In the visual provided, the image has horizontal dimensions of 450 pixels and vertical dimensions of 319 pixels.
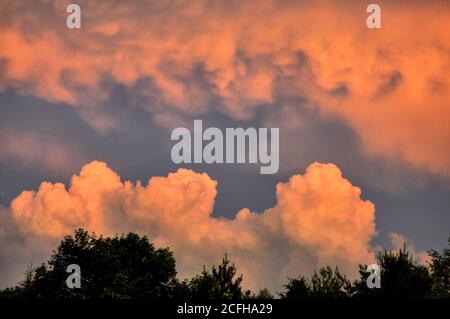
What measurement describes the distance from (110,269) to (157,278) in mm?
6959

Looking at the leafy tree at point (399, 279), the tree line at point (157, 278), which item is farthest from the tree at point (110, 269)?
the leafy tree at point (399, 279)

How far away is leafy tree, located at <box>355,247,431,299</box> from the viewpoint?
184ft

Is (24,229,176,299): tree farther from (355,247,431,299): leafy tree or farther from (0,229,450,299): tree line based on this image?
(355,247,431,299): leafy tree

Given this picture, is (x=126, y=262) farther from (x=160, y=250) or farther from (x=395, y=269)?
(x=395, y=269)

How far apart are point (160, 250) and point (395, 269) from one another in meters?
30.3

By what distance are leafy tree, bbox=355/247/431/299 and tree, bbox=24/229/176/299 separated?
2428 centimetres

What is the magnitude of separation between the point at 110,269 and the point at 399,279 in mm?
32690

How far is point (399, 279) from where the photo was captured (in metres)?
56.8

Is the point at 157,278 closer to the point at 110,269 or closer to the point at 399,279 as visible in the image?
the point at 110,269

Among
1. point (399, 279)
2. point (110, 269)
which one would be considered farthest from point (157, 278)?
point (399, 279)

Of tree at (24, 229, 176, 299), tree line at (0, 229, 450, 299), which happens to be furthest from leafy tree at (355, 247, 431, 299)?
tree at (24, 229, 176, 299)

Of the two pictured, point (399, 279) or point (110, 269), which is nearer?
point (399, 279)
